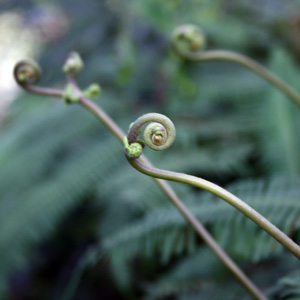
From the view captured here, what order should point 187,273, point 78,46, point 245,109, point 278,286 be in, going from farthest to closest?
point 78,46, point 245,109, point 187,273, point 278,286

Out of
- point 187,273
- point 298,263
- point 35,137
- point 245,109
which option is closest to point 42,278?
point 35,137

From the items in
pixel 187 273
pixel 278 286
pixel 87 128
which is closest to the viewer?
pixel 278 286

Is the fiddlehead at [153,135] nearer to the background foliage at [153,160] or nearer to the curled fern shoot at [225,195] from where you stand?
the curled fern shoot at [225,195]

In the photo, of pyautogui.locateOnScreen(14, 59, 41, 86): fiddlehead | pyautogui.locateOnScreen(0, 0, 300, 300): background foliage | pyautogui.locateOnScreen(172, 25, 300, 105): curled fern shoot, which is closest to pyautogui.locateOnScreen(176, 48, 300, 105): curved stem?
pyautogui.locateOnScreen(172, 25, 300, 105): curled fern shoot

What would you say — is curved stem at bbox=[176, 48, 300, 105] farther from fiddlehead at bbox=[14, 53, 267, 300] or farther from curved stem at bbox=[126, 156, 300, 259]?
curved stem at bbox=[126, 156, 300, 259]

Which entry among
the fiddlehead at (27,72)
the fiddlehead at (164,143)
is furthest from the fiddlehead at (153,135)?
the fiddlehead at (27,72)

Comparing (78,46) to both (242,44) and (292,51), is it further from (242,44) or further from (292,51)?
(292,51)

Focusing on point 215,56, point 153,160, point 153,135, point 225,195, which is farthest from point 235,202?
point 153,160

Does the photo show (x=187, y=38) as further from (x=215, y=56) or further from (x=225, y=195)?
(x=225, y=195)
